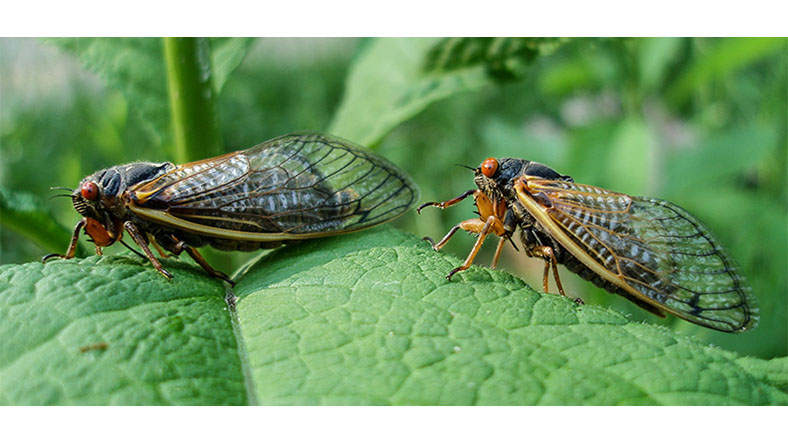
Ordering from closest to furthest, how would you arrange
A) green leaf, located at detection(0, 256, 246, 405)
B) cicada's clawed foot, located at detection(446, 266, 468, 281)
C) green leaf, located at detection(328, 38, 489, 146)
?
green leaf, located at detection(0, 256, 246, 405) → cicada's clawed foot, located at detection(446, 266, 468, 281) → green leaf, located at detection(328, 38, 489, 146)

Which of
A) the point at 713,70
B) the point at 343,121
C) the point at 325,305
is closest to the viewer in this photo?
the point at 325,305

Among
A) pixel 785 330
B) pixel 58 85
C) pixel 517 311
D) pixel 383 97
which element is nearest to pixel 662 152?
pixel 785 330

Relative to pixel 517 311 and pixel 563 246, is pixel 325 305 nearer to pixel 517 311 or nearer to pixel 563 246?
pixel 517 311

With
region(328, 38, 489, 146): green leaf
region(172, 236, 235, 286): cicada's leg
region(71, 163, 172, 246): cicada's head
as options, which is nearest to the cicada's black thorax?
region(71, 163, 172, 246): cicada's head

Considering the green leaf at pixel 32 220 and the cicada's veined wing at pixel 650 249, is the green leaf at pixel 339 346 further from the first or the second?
the cicada's veined wing at pixel 650 249

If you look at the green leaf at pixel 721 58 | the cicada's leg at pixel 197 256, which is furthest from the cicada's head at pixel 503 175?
the green leaf at pixel 721 58

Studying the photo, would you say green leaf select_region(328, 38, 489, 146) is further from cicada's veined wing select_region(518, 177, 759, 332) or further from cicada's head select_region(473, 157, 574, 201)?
cicada's veined wing select_region(518, 177, 759, 332)

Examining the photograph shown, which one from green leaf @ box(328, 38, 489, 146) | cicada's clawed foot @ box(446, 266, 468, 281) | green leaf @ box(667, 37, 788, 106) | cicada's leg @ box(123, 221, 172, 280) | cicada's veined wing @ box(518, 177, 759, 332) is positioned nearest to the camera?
cicada's clawed foot @ box(446, 266, 468, 281)

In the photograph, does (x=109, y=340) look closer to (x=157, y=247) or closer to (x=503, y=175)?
(x=157, y=247)
